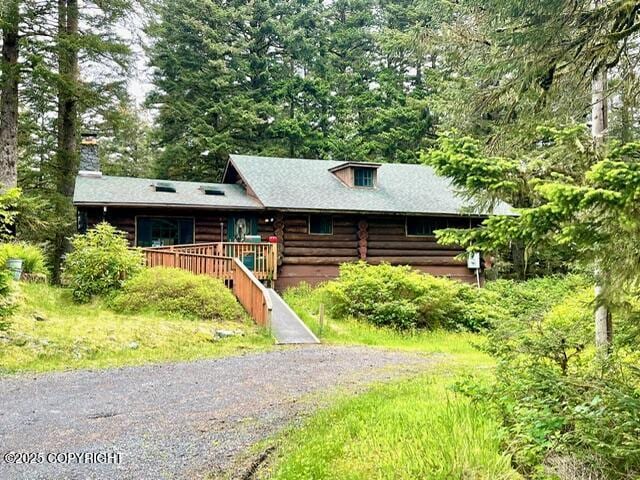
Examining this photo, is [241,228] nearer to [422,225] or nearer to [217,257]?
[217,257]

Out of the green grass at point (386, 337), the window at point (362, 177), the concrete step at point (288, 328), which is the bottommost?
the green grass at point (386, 337)

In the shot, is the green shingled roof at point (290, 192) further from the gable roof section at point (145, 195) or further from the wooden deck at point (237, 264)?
the wooden deck at point (237, 264)

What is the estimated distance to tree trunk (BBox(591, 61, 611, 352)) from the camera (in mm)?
4301

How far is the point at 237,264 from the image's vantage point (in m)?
13.0

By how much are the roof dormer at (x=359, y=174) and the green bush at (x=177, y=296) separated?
869cm

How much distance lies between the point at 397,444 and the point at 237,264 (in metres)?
9.61

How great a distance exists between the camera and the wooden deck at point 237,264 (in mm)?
11700

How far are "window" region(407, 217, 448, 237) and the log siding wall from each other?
0.20m

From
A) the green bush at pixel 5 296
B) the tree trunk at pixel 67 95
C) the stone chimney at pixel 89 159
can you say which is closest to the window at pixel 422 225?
the stone chimney at pixel 89 159

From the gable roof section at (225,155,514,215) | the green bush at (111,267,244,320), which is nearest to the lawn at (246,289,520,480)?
the green bush at (111,267,244,320)

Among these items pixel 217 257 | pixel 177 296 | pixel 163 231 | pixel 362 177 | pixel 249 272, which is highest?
pixel 362 177

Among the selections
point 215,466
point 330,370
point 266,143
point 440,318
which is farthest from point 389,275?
point 266,143

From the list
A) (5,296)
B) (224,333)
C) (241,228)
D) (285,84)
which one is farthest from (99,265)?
(285,84)

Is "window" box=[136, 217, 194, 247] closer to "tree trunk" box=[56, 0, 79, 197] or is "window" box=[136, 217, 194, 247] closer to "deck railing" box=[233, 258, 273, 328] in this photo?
"tree trunk" box=[56, 0, 79, 197]
